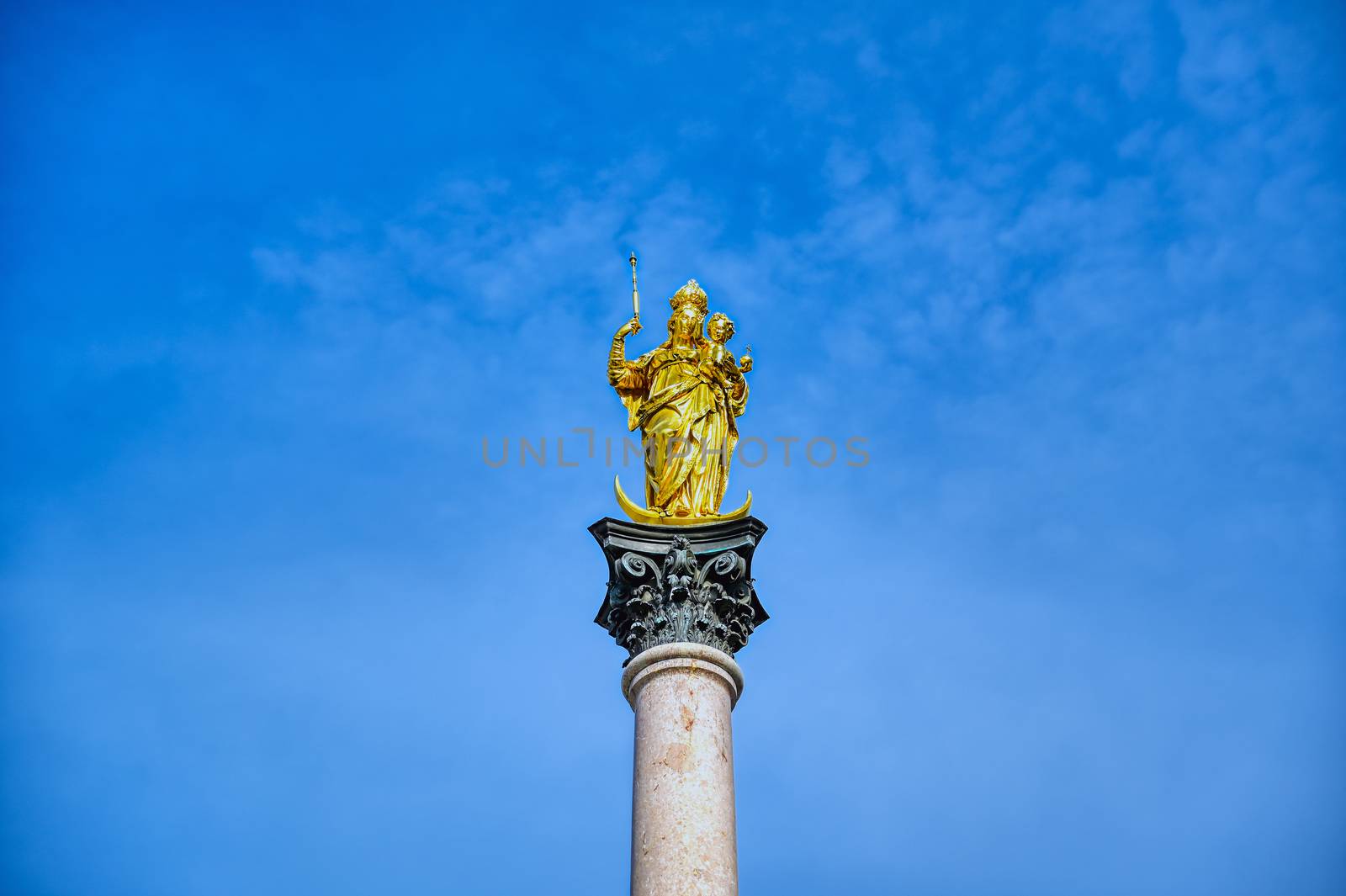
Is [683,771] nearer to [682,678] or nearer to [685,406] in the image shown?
[682,678]

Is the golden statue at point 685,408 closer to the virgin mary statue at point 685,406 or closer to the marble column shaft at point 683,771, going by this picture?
the virgin mary statue at point 685,406

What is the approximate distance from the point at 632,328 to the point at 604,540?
159 inches

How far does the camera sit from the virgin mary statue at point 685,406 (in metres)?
22.3

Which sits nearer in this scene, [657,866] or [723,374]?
[657,866]

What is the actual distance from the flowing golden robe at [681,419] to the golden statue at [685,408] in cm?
1

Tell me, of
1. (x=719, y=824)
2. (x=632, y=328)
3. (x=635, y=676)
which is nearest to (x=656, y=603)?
(x=635, y=676)

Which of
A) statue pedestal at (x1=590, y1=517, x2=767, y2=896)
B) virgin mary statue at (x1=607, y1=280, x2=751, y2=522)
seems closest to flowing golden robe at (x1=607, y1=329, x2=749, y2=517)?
virgin mary statue at (x1=607, y1=280, x2=751, y2=522)

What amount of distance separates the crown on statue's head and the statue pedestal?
13.0ft

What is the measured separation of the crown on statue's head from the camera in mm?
24078

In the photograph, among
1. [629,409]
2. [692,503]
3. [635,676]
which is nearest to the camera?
[635,676]

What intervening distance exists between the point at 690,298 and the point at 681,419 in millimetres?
2068

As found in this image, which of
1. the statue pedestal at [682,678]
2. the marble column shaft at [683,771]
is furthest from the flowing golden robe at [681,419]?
the marble column shaft at [683,771]

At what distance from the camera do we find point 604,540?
835 inches

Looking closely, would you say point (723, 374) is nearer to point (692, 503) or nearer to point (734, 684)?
point (692, 503)
